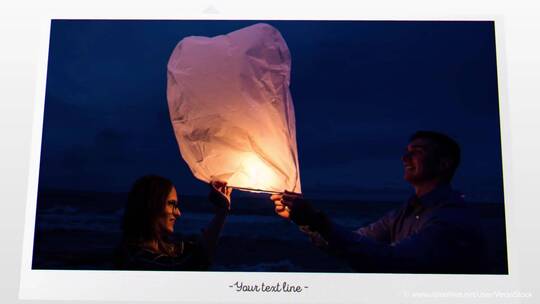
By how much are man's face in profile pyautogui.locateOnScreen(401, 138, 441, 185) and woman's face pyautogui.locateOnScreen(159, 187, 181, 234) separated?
109 centimetres

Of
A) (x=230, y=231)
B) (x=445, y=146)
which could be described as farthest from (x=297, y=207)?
(x=445, y=146)

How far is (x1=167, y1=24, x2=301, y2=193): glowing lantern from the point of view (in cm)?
233

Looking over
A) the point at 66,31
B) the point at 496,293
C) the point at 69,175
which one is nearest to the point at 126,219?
the point at 69,175

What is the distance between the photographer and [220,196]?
2.42 meters

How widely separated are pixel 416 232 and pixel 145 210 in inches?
49.5

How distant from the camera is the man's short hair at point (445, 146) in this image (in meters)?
2.43

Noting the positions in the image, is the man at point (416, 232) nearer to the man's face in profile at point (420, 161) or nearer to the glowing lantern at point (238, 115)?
the man's face in profile at point (420, 161)

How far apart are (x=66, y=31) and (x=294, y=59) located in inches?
45.9

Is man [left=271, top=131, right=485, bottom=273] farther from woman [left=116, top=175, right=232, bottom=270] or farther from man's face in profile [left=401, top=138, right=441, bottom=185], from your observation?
woman [left=116, top=175, right=232, bottom=270]

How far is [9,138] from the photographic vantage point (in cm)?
249

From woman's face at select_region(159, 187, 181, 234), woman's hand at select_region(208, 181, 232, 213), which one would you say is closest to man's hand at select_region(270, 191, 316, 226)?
woman's hand at select_region(208, 181, 232, 213)

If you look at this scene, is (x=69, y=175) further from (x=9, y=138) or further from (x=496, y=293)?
(x=496, y=293)

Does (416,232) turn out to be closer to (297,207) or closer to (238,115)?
(297,207)

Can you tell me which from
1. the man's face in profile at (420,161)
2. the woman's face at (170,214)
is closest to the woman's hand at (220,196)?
the woman's face at (170,214)
